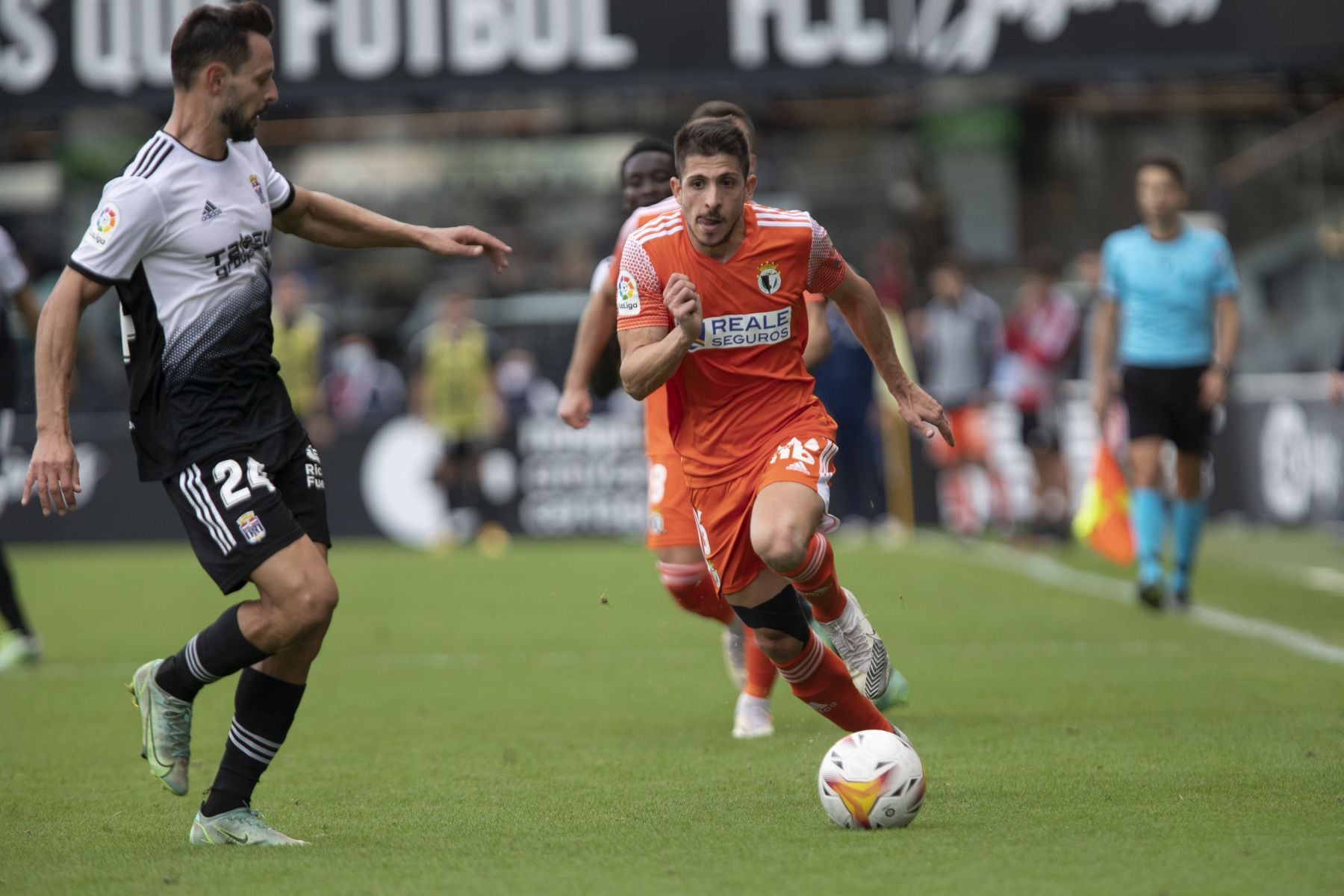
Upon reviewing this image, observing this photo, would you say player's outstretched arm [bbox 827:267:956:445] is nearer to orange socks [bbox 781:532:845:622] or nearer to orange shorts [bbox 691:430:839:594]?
orange shorts [bbox 691:430:839:594]

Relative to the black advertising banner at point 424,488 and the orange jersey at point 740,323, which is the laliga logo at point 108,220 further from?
the black advertising banner at point 424,488

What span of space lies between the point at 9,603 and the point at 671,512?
4.35m

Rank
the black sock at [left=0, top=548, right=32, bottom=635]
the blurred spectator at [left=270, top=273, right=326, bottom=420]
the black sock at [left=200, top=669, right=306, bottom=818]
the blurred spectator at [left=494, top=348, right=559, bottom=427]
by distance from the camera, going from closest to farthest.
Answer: the black sock at [left=200, top=669, right=306, bottom=818] < the black sock at [left=0, top=548, right=32, bottom=635] < the blurred spectator at [left=270, top=273, right=326, bottom=420] < the blurred spectator at [left=494, top=348, right=559, bottom=427]

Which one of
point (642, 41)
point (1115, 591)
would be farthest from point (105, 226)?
point (642, 41)

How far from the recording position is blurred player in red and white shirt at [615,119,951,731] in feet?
16.5

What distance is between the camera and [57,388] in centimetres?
457

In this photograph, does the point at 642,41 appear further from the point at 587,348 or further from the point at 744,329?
the point at 744,329

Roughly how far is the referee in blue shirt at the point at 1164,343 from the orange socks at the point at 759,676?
4.46 meters

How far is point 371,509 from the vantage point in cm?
1845

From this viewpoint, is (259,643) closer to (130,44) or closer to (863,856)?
(863,856)

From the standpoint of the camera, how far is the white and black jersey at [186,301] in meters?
4.70

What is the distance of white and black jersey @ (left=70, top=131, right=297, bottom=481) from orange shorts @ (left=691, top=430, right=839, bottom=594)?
4.29 feet

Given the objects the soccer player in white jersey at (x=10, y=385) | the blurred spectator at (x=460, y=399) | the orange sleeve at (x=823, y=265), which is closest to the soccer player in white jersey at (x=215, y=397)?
the orange sleeve at (x=823, y=265)

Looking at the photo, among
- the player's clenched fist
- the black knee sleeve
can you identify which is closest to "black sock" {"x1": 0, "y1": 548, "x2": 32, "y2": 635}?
the black knee sleeve
